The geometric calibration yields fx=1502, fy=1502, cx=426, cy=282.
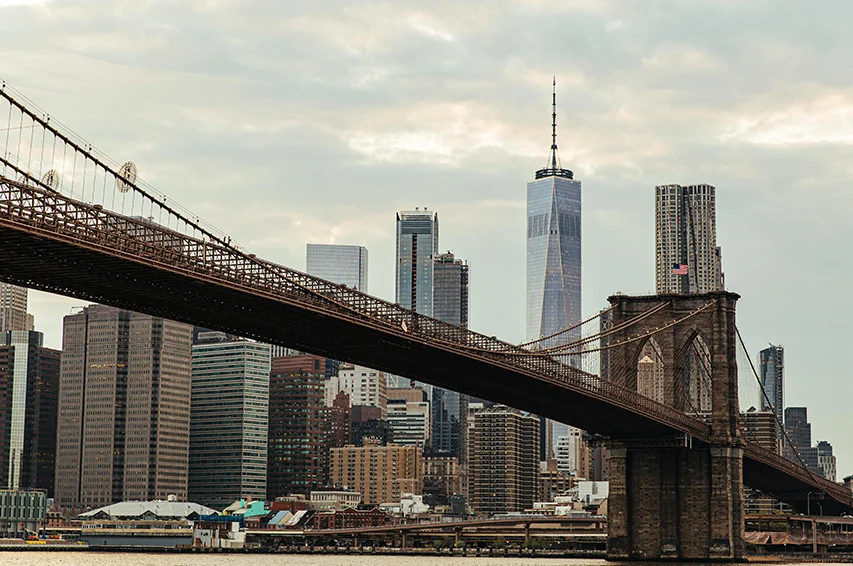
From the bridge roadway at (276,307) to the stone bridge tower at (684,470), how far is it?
160 cm

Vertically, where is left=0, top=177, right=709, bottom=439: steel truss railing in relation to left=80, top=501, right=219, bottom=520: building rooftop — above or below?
above

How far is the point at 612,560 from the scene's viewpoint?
80750 millimetres

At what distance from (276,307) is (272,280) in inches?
54.6

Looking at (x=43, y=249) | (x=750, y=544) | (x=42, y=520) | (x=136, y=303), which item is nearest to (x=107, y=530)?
(x=42, y=520)

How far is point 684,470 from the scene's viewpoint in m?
79.9

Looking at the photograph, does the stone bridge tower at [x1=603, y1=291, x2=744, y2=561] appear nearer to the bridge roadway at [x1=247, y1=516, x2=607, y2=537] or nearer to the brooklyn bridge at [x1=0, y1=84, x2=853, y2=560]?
the brooklyn bridge at [x1=0, y1=84, x2=853, y2=560]

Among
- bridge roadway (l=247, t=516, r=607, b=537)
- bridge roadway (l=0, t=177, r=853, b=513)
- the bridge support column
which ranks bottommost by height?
bridge roadway (l=247, t=516, r=607, b=537)

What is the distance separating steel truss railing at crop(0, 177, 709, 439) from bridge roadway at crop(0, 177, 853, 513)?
0.06 meters

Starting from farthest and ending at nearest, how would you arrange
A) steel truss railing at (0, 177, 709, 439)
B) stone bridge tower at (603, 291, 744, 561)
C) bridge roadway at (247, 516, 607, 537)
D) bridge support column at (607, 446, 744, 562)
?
bridge roadway at (247, 516, 607, 537) → stone bridge tower at (603, 291, 744, 561) → bridge support column at (607, 446, 744, 562) → steel truss railing at (0, 177, 709, 439)

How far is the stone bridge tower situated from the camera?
7819cm

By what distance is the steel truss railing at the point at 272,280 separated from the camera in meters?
44.6

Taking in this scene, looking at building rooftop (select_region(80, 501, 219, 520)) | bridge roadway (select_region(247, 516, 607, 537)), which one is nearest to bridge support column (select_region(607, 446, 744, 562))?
bridge roadway (select_region(247, 516, 607, 537))

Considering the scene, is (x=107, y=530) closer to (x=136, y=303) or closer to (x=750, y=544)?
(x=750, y=544)

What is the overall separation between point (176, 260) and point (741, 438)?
40719mm
